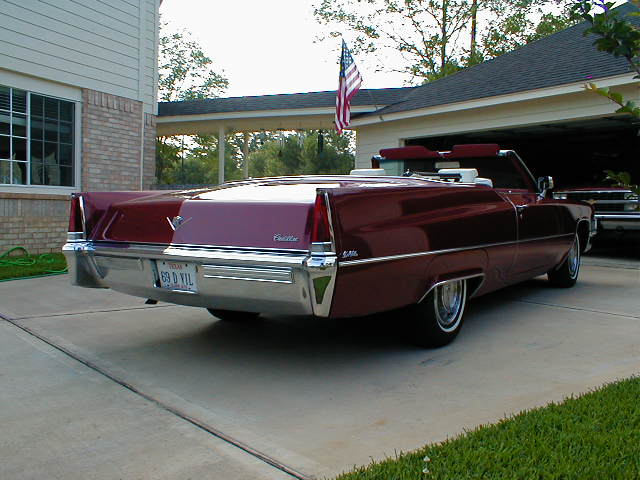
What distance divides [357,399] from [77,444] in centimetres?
144

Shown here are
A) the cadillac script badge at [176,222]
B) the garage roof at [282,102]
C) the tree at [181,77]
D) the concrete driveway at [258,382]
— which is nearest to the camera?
the concrete driveway at [258,382]

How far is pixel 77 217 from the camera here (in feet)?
14.4

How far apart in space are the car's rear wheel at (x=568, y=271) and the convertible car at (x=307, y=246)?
77.4 inches

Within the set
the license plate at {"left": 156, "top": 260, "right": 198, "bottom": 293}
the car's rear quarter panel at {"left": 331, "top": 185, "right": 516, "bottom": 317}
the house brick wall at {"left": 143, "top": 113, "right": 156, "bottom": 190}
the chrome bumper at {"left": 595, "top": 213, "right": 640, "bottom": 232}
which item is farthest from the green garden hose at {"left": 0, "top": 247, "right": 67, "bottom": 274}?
the chrome bumper at {"left": 595, "top": 213, "right": 640, "bottom": 232}

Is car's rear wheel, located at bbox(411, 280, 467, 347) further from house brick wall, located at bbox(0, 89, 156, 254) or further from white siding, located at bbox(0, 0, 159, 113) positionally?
white siding, located at bbox(0, 0, 159, 113)

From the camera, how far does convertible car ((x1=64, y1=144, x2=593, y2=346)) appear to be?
11.5 ft

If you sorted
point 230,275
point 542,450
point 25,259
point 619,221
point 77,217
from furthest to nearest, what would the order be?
point 619,221
point 25,259
point 77,217
point 230,275
point 542,450

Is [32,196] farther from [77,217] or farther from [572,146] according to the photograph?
[572,146]

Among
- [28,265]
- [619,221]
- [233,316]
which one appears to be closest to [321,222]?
[233,316]

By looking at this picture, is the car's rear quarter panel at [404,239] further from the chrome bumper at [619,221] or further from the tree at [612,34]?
the chrome bumper at [619,221]

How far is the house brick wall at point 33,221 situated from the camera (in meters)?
9.41

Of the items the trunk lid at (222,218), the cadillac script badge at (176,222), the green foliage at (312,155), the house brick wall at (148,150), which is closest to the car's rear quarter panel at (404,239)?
the trunk lid at (222,218)

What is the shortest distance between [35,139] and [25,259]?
2.04 meters

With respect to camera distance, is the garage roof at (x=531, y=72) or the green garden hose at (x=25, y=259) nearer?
the green garden hose at (x=25, y=259)
